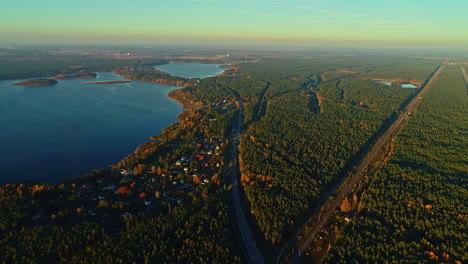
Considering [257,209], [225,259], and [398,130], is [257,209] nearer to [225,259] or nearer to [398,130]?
[225,259]

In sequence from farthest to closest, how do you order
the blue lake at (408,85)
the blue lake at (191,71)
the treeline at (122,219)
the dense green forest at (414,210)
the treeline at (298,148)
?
the blue lake at (191,71), the blue lake at (408,85), the treeline at (298,148), the dense green forest at (414,210), the treeline at (122,219)

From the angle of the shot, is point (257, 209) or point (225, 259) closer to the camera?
point (225, 259)

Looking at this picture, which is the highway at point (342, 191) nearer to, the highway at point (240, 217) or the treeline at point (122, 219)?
the highway at point (240, 217)

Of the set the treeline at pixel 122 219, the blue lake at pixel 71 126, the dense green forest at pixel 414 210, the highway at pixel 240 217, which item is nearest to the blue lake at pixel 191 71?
the blue lake at pixel 71 126

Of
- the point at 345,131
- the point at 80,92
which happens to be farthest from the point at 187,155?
the point at 80,92

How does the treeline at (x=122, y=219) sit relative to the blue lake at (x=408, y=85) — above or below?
below

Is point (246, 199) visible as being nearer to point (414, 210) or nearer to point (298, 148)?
point (298, 148)

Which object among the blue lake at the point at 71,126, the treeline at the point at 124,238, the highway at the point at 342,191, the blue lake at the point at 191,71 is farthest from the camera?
the blue lake at the point at 191,71
